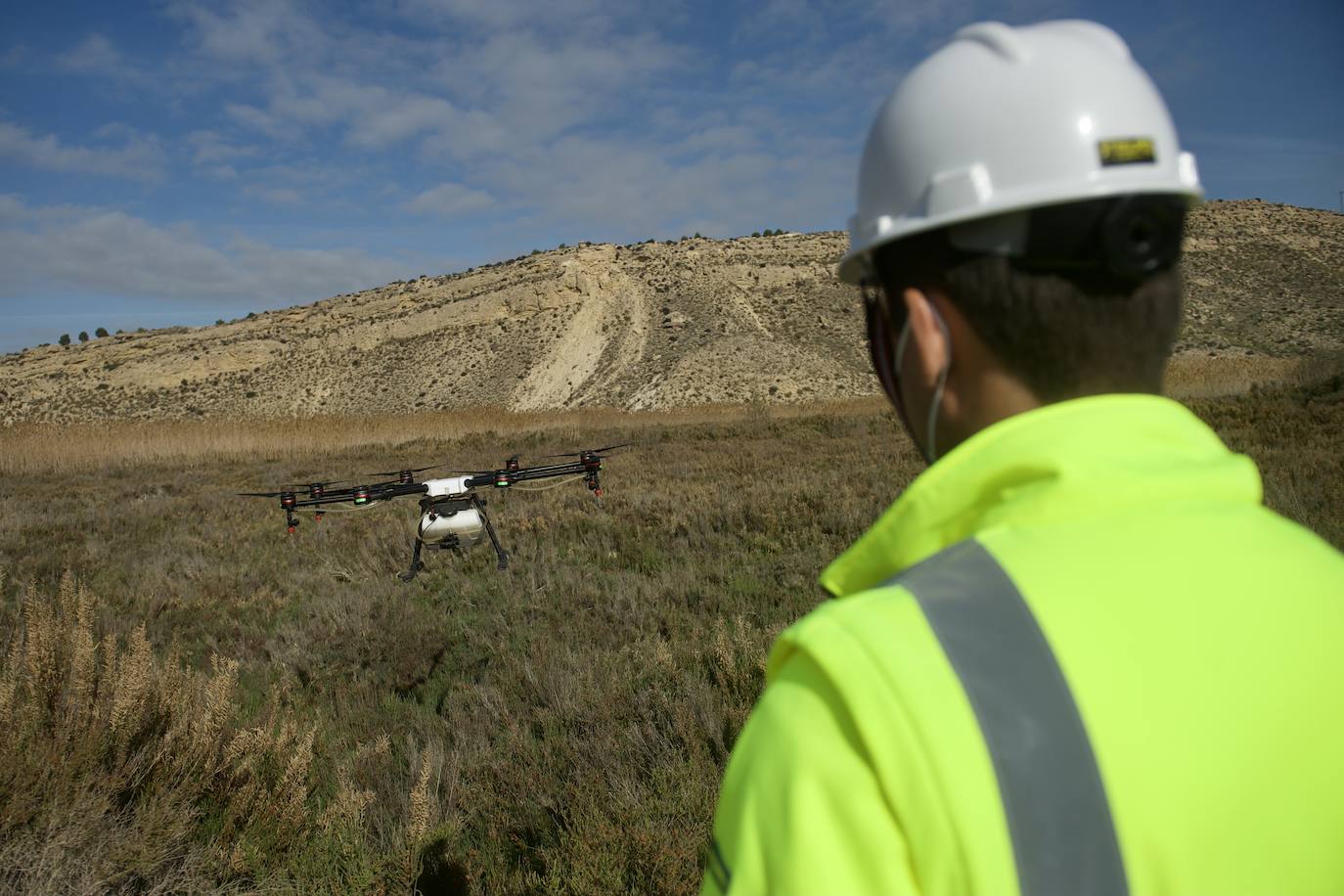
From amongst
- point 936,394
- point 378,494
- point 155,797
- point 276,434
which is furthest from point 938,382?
point 276,434

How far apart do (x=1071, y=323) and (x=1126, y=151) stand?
287mm

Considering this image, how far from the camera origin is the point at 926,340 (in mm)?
995

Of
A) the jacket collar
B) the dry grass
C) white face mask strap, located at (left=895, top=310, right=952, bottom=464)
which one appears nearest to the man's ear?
white face mask strap, located at (left=895, top=310, right=952, bottom=464)

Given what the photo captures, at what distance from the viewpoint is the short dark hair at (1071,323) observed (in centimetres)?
93

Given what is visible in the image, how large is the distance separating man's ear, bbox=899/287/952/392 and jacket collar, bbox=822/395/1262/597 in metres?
0.14

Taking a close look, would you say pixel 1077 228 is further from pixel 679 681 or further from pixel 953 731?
pixel 679 681

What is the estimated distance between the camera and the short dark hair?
926mm

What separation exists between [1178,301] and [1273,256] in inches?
2817

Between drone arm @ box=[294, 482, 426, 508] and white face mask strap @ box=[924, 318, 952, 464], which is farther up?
white face mask strap @ box=[924, 318, 952, 464]

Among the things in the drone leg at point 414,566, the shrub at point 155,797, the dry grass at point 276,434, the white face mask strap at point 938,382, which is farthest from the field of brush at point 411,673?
the dry grass at point 276,434

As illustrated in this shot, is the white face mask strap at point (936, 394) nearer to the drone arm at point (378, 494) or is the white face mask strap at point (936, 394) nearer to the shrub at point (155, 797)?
the shrub at point (155, 797)

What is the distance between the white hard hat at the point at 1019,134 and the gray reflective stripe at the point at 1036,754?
50 cm

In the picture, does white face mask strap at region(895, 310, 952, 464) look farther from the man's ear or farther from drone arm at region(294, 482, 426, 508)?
drone arm at region(294, 482, 426, 508)

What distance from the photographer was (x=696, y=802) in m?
3.24
